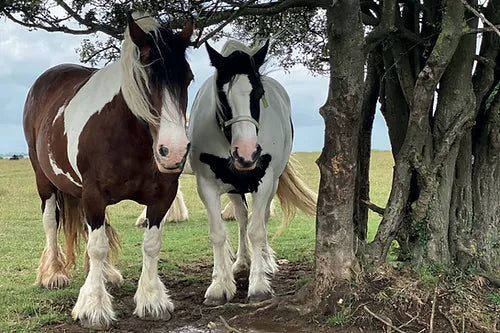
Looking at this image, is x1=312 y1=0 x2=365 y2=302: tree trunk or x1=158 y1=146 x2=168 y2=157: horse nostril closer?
x1=158 y1=146 x2=168 y2=157: horse nostril

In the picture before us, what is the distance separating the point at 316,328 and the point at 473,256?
1.56 meters

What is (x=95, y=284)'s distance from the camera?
4371 mm

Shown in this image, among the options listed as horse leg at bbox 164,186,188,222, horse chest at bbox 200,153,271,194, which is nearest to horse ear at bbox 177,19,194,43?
horse chest at bbox 200,153,271,194

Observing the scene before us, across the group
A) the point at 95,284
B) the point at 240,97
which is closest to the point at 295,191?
the point at 240,97

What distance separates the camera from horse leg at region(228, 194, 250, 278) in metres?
5.89

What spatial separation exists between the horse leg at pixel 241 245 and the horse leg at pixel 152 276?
4.58ft

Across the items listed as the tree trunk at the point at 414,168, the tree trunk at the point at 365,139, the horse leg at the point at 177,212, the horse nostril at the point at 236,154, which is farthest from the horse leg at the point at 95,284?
the horse leg at the point at 177,212

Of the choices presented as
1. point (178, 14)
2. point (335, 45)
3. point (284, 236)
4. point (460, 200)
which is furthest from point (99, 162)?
point (284, 236)

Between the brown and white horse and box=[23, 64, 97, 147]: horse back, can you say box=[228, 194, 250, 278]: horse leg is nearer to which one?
the brown and white horse

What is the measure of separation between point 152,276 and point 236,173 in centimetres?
114

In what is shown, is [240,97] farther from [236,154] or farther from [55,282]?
[55,282]

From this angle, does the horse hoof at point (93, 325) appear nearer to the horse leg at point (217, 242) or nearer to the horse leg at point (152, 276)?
the horse leg at point (152, 276)

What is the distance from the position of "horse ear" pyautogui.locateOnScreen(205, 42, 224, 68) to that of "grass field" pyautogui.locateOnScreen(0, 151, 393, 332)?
7.92ft

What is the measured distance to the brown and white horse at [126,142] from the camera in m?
3.84
